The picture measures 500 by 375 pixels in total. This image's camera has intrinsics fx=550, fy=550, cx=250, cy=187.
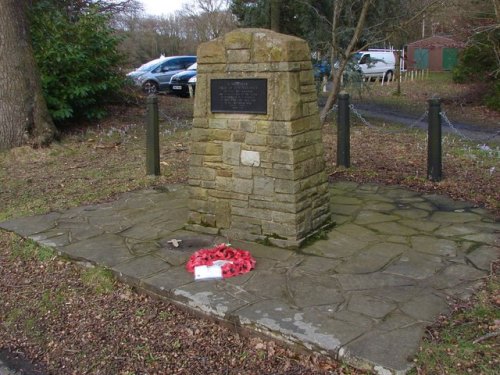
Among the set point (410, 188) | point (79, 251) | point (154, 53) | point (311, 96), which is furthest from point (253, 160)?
point (154, 53)

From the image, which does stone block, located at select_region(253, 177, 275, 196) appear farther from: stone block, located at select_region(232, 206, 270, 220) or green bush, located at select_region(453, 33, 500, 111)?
green bush, located at select_region(453, 33, 500, 111)

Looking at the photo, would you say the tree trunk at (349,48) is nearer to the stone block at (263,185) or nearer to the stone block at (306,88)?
the stone block at (306,88)

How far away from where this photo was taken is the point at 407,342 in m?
3.12

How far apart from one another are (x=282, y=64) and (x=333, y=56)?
7.60 metres

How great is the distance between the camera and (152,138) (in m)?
7.64

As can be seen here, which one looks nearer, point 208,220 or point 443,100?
point 208,220

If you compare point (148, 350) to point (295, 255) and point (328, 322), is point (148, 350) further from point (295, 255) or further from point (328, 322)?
point (295, 255)

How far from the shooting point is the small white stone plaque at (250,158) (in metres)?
4.80

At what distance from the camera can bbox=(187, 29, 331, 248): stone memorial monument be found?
15.0 feet

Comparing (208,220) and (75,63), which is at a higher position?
(75,63)

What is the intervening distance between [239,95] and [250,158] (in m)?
0.56

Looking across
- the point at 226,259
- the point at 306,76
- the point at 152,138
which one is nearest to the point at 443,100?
the point at 152,138

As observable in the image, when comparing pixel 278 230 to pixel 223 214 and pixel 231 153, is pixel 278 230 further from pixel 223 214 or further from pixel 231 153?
pixel 231 153

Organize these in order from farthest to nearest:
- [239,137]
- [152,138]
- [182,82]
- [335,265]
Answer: [182,82] < [152,138] < [239,137] < [335,265]
